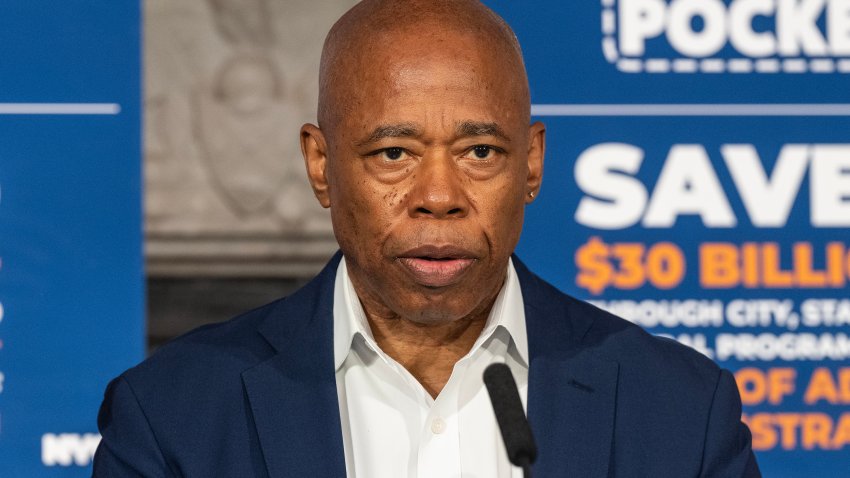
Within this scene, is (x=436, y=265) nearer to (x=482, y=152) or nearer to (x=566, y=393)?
(x=482, y=152)

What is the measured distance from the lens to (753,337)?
2.59 meters

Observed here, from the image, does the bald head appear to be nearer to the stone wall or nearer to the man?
the man

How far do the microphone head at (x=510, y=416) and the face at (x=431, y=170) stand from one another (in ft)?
1.07

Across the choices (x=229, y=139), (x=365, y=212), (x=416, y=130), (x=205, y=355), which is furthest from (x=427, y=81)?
(x=229, y=139)

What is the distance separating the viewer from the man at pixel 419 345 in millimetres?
1559

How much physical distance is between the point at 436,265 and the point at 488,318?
0.76 feet

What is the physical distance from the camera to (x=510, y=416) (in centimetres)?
121

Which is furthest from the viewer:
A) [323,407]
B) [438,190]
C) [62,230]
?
[62,230]

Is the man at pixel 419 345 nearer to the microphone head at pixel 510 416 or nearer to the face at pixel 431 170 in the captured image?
the face at pixel 431 170

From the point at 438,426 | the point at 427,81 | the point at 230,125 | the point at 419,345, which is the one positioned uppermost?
the point at 230,125

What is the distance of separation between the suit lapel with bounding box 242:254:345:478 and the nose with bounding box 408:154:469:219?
0.91 feet

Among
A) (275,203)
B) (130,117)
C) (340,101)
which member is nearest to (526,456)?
(340,101)

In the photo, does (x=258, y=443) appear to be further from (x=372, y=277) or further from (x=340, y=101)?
(x=340, y=101)

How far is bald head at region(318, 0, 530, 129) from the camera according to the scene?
157 cm
